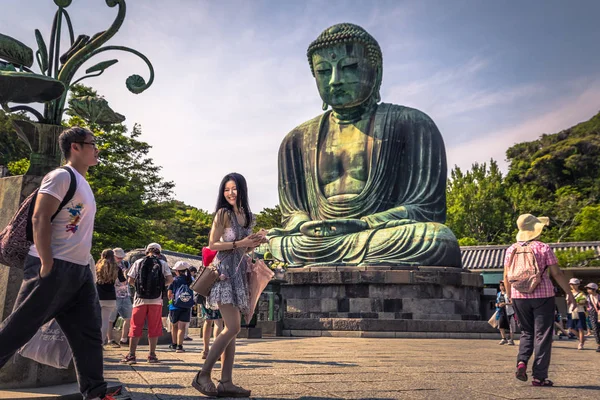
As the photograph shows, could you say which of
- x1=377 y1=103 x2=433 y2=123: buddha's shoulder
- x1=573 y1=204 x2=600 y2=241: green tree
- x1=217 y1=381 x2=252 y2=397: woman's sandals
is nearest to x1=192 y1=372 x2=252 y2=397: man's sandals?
x1=217 y1=381 x2=252 y2=397: woman's sandals

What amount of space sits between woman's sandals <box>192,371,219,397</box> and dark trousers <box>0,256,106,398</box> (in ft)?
2.41

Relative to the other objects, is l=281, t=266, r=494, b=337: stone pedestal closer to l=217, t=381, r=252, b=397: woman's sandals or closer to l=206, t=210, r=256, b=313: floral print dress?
l=206, t=210, r=256, b=313: floral print dress

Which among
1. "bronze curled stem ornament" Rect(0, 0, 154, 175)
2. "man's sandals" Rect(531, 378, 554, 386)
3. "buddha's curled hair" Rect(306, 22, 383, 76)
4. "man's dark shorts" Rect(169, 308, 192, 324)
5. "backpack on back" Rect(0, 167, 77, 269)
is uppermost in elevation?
"buddha's curled hair" Rect(306, 22, 383, 76)

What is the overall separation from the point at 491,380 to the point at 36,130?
12.0 ft

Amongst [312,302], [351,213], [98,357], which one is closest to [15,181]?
[98,357]

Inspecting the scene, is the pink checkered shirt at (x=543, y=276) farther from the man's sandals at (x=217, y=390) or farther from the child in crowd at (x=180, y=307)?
the child in crowd at (x=180, y=307)

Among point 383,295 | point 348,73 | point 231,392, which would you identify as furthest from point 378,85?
point 231,392

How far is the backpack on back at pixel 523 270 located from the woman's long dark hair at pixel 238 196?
2218 millimetres

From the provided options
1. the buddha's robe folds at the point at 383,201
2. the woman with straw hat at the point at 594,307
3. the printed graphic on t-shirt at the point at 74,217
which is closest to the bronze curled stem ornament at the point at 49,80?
the printed graphic on t-shirt at the point at 74,217

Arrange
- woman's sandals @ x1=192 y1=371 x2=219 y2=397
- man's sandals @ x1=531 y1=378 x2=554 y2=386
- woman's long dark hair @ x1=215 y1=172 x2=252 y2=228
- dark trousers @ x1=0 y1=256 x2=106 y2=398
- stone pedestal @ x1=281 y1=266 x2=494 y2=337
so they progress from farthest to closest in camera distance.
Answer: stone pedestal @ x1=281 y1=266 x2=494 y2=337
man's sandals @ x1=531 y1=378 x2=554 y2=386
woman's long dark hair @ x1=215 y1=172 x2=252 y2=228
woman's sandals @ x1=192 y1=371 x2=219 y2=397
dark trousers @ x1=0 y1=256 x2=106 y2=398

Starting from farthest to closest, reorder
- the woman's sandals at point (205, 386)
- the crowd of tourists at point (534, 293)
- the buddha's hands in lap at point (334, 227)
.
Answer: the buddha's hands in lap at point (334, 227) → the crowd of tourists at point (534, 293) → the woman's sandals at point (205, 386)

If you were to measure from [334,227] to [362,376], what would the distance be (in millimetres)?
8932

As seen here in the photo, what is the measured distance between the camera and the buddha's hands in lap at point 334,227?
523 inches

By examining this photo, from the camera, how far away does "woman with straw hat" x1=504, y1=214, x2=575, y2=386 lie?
4.52 m
